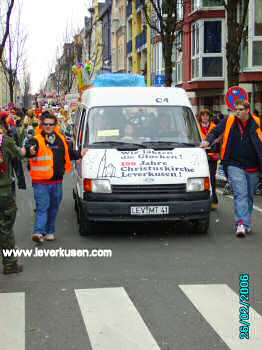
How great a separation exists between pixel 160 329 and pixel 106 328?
443 millimetres

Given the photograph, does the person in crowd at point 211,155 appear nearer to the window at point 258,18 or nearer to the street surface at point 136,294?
the street surface at point 136,294

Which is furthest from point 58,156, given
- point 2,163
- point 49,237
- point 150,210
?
point 2,163

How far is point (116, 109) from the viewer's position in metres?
9.84

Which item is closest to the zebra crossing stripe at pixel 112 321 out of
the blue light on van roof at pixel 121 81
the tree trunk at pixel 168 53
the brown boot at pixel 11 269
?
the brown boot at pixel 11 269

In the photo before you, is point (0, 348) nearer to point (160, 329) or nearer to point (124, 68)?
point (160, 329)

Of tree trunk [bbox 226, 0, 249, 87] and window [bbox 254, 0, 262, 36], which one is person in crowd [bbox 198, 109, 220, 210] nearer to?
tree trunk [bbox 226, 0, 249, 87]

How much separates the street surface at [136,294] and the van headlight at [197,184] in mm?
716

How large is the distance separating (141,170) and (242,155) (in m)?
1.53

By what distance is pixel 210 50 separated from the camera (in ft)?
111

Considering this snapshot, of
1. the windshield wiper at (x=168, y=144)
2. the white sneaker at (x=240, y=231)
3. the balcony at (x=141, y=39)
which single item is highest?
the balcony at (x=141, y=39)

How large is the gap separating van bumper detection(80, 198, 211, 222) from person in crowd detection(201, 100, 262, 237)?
0.63 metres

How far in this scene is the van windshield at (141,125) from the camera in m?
9.49

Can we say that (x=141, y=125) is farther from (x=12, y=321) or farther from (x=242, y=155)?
(x=12, y=321)

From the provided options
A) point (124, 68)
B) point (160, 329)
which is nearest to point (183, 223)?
point (160, 329)
